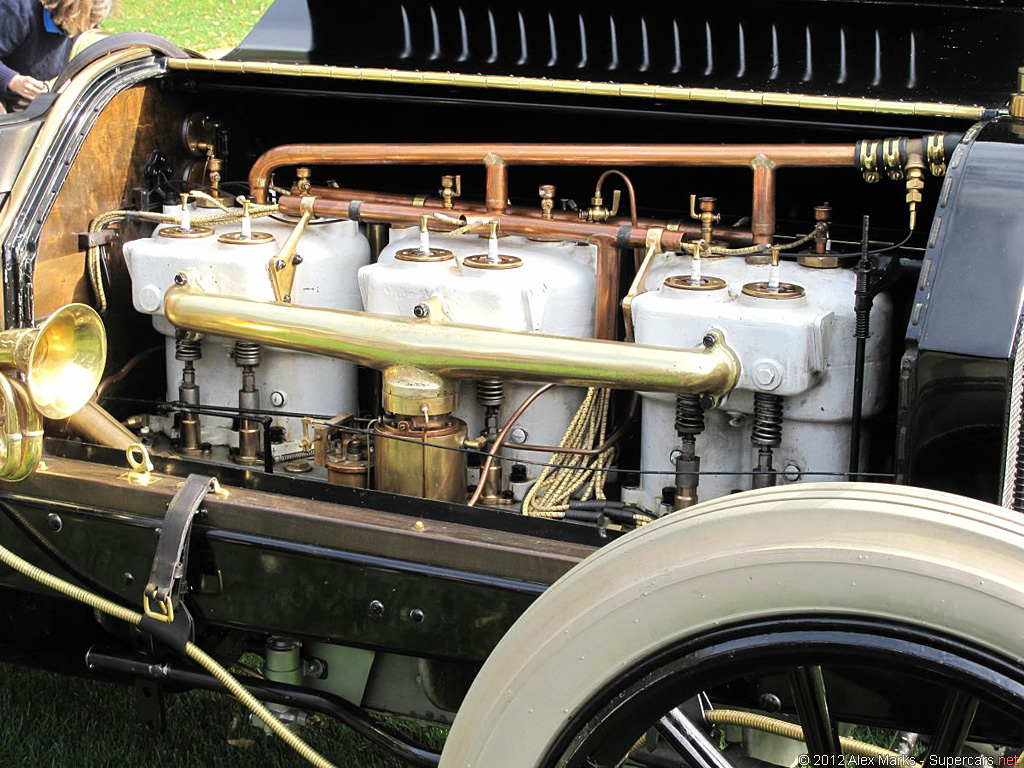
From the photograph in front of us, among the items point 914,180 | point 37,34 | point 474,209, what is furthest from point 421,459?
point 37,34

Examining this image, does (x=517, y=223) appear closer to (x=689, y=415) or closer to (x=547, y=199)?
(x=547, y=199)

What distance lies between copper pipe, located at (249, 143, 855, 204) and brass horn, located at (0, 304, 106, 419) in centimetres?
66

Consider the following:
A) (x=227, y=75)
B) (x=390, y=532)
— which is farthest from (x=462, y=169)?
(x=390, y=532)

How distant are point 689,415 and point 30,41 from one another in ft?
12.5

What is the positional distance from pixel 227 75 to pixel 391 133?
1.30 feet

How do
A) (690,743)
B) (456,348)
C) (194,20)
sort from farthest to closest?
(194,20) → (456,348) → (690,743)

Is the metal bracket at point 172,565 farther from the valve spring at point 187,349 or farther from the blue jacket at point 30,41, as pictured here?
the blue jacket at point 30,41

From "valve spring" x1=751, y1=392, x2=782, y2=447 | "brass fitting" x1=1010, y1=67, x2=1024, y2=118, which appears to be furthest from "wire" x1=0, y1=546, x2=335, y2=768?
"brass fitting" x1=1010, y1=67, x2=1024, y2=118

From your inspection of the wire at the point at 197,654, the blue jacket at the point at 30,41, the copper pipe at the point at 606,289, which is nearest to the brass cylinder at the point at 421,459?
the copper pipe at the point at 606,289

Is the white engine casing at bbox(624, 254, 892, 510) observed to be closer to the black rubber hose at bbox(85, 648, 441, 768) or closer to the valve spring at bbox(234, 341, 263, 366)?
the black rubber hose at bbox(85, 648, 441, 768)

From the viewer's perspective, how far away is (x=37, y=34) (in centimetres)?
506

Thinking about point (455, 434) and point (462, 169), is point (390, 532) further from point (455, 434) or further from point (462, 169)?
point (462, 169)

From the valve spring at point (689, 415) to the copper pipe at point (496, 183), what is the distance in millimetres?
597

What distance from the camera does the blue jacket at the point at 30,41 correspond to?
4.97 m
